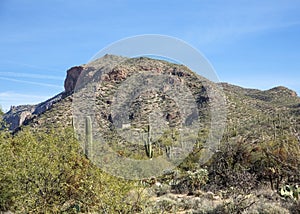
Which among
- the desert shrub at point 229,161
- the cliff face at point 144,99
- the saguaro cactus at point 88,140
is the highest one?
the cliff face at point 144,99

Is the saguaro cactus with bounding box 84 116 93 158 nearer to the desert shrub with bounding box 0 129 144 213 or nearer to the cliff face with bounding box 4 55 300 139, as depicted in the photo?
the desert shrub with bounding box 0 129 144 213

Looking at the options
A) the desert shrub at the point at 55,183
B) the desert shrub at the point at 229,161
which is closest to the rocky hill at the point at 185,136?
the desert shrub at the point at 229,161

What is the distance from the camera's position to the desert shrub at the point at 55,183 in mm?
6312

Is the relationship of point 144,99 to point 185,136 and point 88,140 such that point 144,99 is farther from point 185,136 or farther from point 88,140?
point 88,140

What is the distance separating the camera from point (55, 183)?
781 cm

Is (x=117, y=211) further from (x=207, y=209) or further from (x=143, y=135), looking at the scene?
(x=143, y=135)

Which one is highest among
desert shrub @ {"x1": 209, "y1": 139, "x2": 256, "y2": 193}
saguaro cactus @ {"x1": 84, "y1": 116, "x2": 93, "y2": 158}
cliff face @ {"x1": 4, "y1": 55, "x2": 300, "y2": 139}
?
cliff face @ {"x1": 4, "y1": 55, "x2": 300, "y2": 139}

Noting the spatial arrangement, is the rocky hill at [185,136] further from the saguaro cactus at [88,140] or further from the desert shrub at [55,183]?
the desert shrub at [55,183]

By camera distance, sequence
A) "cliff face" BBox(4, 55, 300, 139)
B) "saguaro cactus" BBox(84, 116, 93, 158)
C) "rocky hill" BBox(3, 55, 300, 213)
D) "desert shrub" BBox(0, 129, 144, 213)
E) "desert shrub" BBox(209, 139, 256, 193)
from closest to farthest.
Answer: "desert shrub" BBox(0, 129, 144, 213) < "rocky hill" BBox(3, 55, 300, 213) < "saguaro cactus" BBox(84, 116, 93, 158) < "desert shrub" BBox(209, 139, 256, 193) < "cliff face" BBox(4, 55, 300, 139)

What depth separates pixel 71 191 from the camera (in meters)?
7.88

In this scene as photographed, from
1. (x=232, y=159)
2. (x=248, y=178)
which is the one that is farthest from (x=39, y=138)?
(x=232, y=159)

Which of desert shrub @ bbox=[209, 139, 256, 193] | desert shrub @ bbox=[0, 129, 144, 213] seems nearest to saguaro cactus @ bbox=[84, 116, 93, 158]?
desert shrub @ bbox=[0, 129, 144, 213]

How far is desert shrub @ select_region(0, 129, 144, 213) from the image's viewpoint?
631cm

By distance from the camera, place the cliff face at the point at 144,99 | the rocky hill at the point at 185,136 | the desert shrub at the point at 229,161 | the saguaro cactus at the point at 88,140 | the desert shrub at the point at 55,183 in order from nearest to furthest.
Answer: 1. the desert shrub at the point at 55,183
2. the rocky hill at the point at 185,136
3. the saguaro cactus at the point at 88,140
4. the desert shrub at the point at 229,161
5. the cliff face at the point at 144,99
